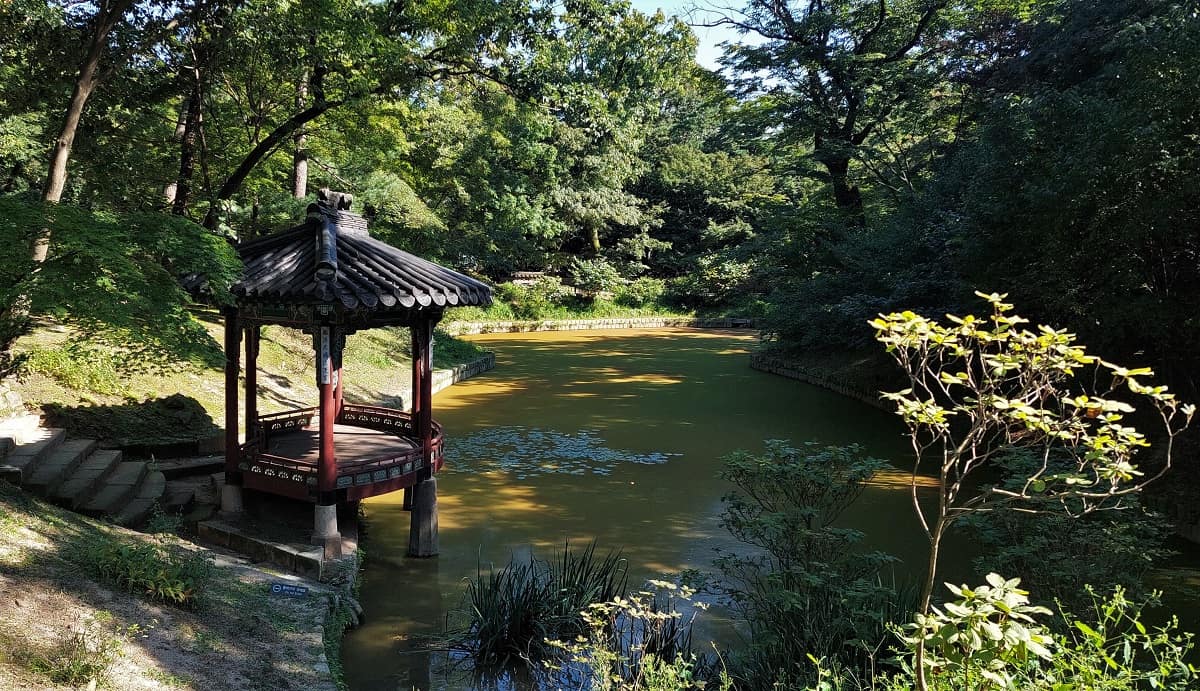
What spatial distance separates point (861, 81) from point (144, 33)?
16.4m

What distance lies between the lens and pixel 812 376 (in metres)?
19.6

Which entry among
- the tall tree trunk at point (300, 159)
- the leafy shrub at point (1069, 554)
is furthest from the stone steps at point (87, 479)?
the leafy shrub at point (1069, 554)

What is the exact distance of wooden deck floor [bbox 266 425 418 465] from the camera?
7.76 metres

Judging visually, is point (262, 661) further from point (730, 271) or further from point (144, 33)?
point (730, 271)

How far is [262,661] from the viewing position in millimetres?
4660

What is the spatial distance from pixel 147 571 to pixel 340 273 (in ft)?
8.77

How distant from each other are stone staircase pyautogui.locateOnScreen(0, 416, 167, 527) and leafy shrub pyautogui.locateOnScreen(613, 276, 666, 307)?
2832 centimetres

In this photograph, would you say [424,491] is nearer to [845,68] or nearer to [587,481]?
[587,481]

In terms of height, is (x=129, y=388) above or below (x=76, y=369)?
below

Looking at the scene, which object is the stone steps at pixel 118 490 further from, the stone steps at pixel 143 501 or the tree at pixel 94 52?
the tree at pixel 94 52

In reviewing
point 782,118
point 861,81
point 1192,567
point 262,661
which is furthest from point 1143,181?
point 782,118

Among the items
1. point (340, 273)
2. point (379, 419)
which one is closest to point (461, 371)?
point (379, 419)

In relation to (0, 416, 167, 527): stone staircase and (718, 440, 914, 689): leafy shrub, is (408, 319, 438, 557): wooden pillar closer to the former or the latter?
(0, 416, 167, 527): stone staircase

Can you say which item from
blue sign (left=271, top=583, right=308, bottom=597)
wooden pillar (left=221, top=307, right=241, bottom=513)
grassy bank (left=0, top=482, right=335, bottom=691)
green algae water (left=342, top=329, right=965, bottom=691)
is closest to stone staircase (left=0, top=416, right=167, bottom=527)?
grassy bank (left=0, top=482, right=335, bottom=691)
